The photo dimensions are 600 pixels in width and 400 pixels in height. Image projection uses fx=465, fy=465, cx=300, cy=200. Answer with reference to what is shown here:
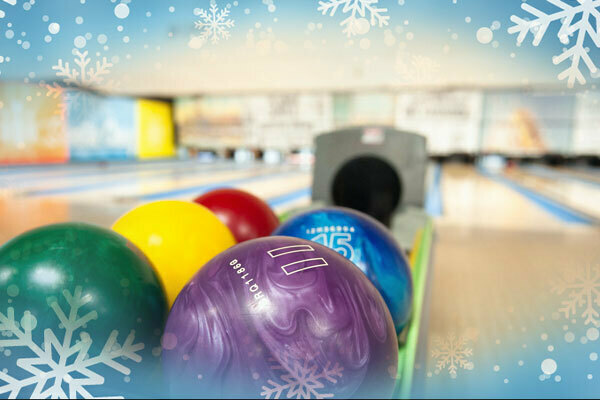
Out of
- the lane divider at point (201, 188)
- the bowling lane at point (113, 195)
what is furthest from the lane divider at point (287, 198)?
the lane divider at point (201, 188)

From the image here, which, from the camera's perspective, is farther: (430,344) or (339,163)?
(339,163)

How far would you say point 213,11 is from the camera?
3.22 feet

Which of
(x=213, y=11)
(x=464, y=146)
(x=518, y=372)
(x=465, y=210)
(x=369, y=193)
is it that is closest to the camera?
(x=213, y=11)

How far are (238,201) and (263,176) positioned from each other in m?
5.91

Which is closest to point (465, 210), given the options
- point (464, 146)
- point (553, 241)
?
point (553, 241)

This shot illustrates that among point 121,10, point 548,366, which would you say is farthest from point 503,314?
point 121,10

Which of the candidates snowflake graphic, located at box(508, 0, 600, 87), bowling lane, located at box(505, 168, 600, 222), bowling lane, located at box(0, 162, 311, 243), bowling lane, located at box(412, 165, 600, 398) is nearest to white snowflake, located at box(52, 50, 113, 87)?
snowflake graphic, located at box(508, 0, 600, 87)

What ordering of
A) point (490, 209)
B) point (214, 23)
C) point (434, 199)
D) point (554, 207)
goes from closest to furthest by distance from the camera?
1. point (214, 23)
2. point (490, 209)
3. point (554, 207)
4. point (434, 199)

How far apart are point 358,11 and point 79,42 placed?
2.04 ft

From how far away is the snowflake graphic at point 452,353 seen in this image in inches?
49.6

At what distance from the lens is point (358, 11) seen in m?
0.93

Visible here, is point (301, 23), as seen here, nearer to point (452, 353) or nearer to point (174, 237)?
point (174, 237)

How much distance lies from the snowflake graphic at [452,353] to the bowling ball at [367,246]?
154 millimetres

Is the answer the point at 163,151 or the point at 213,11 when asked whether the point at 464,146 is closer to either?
the point at 163,151
